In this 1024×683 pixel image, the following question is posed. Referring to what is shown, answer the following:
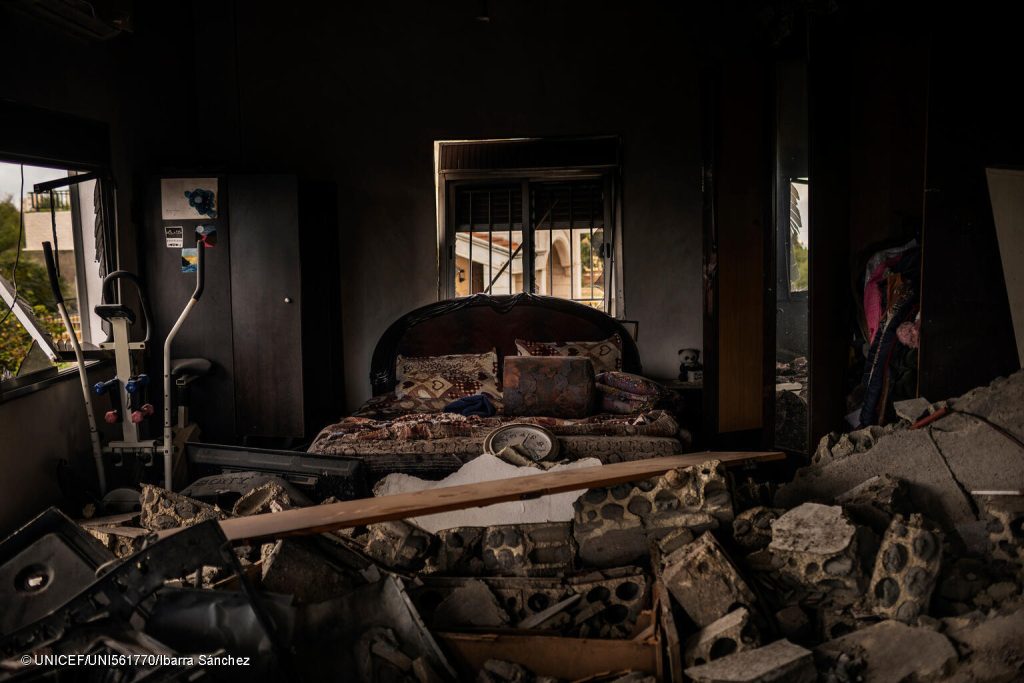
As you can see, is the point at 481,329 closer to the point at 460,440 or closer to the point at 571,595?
the point at 460,440

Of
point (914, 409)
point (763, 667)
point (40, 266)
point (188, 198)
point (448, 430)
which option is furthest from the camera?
point (188, 198)

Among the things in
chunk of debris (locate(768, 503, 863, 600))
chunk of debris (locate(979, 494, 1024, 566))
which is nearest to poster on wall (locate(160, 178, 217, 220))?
chunk of debris (locate(768, 503, 863, 600))

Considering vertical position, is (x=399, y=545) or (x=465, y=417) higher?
(x=465, y=417)

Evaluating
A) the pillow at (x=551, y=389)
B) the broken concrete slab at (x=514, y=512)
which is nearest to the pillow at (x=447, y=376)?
the pillow at (x=551, y=389)

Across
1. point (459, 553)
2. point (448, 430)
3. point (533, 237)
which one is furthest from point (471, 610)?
point (533, 237)

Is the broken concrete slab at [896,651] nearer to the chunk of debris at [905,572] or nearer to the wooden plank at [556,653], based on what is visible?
the chunk of debris at [905,572]

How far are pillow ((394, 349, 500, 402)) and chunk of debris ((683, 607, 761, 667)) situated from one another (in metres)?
2.57

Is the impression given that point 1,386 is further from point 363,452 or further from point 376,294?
point 376,294

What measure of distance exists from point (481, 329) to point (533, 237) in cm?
91

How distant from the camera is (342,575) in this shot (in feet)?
8.23

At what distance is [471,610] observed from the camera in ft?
8.23

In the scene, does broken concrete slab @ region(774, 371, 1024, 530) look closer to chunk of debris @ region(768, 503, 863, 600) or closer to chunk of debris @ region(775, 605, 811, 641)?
chunk of debris @ region(768, 503, 863, 600)

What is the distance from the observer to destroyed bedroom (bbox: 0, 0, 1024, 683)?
7.45 ft

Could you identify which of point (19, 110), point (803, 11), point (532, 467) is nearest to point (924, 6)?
point (803, 11)
